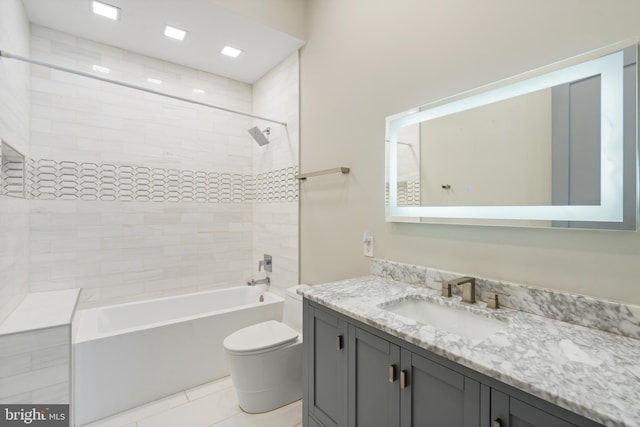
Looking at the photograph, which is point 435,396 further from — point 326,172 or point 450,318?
point 326,172

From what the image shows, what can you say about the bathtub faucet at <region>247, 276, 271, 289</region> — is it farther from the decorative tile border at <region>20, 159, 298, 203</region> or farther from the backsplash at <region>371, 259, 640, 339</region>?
the backsplash at <region>371, 259, 640, 339</region>

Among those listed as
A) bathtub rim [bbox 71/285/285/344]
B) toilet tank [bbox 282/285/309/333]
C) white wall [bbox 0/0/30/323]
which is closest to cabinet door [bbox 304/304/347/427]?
toilet tank [bbox 282/285/309/333]

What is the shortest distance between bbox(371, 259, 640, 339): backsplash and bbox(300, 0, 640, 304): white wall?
49 millimetres

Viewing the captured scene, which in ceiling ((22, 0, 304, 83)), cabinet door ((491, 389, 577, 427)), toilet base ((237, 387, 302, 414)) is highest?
ceiling ((22, 0, 304, 83))

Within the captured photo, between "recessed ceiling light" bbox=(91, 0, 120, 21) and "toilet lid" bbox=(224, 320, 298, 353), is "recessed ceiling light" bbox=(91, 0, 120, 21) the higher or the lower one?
the higher one

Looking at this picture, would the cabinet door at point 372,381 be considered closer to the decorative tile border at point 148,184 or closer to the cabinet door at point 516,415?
the cabinet door at point 516,415

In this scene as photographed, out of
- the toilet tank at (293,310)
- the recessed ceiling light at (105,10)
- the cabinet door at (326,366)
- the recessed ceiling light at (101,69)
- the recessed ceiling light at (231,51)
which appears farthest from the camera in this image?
the recessed ceiling light at (231,51)

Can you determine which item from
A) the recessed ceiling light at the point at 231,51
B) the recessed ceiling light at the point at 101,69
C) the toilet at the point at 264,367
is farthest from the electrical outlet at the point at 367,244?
the recessed ceiling light at the point at 101,69

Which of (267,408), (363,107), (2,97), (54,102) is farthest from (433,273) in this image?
(54,102)

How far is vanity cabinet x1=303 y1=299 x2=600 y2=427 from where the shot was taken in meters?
0.80

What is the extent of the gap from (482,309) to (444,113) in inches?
38.5

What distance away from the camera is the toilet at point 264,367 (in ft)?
6.16

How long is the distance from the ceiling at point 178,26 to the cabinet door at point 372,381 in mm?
2371

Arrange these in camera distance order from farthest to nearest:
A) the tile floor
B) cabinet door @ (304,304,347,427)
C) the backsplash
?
1. the tile floor
2. cabinet door @ (304,304,347,427)
3. the backsplash
